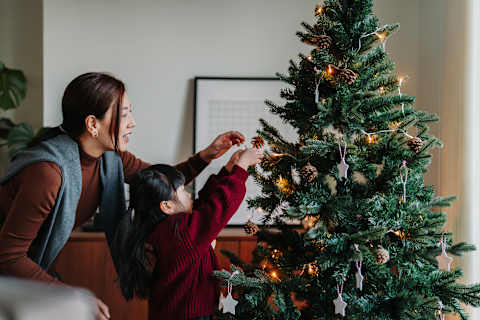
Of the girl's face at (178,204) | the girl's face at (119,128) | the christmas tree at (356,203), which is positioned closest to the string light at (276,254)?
the christmas tree at (356,203)

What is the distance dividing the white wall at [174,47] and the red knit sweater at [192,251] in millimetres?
1343

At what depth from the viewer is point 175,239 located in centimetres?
141

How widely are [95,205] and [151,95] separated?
1.21m

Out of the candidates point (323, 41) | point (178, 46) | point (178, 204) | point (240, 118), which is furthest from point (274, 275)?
point (178, 46)

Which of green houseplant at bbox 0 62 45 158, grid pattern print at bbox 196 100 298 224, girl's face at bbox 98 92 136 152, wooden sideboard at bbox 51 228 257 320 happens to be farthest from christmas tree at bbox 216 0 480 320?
green houseplant at bbox 0 62 45 158

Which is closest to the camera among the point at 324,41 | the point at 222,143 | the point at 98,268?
the point at 324,41

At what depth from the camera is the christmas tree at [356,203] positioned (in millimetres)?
1185

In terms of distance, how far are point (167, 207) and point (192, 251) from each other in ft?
0.62

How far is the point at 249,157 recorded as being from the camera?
1479 mm

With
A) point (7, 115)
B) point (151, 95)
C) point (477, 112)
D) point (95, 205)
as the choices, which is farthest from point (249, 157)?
point (7, 115)

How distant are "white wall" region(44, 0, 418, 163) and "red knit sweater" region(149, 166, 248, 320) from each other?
1343 millimetres

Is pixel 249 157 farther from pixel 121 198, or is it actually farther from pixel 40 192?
pixel 40 192

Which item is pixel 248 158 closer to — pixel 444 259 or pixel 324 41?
pixel 324 41

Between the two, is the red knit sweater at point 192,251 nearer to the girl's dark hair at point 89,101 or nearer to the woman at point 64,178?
the woman at point 64,178
